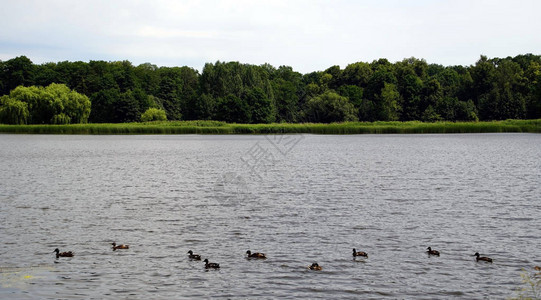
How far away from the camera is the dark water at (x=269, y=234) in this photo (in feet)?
46.9

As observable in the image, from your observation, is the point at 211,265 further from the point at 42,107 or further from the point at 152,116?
the point at 152,116

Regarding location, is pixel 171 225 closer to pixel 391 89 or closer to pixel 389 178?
pixel 389 178

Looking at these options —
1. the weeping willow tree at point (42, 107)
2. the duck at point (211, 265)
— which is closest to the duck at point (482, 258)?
the duck at point (211, 265)

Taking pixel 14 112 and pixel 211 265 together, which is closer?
pixel 211 265

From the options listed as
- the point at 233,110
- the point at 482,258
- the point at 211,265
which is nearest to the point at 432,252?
the point at 482,258

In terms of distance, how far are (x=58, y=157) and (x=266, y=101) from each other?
244 feet

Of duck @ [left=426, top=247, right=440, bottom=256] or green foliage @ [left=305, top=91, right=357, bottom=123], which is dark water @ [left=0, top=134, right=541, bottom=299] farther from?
green foliage @ [left=305, top=91, right=357, bottom=123]

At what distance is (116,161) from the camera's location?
5269cm

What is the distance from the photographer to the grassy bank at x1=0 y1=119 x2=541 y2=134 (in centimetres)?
9983

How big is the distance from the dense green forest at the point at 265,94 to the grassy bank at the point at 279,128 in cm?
430

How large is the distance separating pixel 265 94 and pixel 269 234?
113m

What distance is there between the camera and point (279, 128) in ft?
355

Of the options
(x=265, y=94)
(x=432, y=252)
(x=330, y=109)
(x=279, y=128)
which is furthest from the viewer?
(x=265, y=94)

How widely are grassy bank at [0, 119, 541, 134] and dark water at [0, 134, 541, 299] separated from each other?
206 ft
